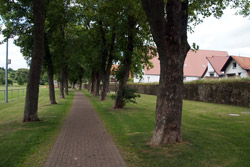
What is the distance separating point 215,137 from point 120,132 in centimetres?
335

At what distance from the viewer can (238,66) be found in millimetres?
35625

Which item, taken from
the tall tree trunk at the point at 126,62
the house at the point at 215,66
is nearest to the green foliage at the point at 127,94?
the tall tree trunk at the point at 126,62

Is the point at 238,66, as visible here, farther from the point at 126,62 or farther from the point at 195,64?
the point at 195,64

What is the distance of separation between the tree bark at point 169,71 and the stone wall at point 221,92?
10929 mm

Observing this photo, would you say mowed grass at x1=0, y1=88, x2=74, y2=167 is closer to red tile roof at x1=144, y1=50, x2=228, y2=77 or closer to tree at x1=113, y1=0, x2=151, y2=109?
tree at x1=113, y1=0, x2=151, y2=109

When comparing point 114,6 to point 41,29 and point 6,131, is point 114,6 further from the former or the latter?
point 6,131

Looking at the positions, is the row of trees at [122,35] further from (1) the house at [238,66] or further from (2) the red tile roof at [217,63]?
(2) the red tile roof at [217,63]

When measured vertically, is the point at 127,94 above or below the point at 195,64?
below

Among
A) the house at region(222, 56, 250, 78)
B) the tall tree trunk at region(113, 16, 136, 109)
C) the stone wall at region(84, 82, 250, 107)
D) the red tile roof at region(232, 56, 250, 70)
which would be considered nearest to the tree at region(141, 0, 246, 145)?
the tall tree trunk at region(113, 16, 136, 109)

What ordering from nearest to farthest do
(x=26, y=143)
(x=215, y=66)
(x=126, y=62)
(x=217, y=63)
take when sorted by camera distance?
1. (x=26, y=143)
2. (x=126, y=62)
3. (x=215, y=66)
4. (x=217, y=63)

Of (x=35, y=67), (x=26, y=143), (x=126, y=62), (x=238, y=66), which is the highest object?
(x=238, y=66)

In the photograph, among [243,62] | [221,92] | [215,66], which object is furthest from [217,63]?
[221,92]

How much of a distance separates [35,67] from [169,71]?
7047 mm

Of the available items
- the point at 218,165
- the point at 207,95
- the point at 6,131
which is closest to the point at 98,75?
the point at 207,95
